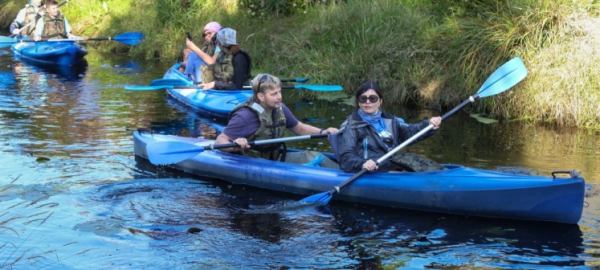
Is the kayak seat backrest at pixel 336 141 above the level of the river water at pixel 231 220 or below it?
above

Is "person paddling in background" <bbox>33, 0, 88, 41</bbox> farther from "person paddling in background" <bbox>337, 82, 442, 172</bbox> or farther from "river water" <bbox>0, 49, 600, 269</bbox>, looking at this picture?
"person paddling in background" <bbox>337, 82, 442, 172</bbox>

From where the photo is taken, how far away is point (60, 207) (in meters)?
6.02

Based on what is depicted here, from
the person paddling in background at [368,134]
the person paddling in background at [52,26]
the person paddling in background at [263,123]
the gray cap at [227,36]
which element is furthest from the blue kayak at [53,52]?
the person paddling in background at [368,134]

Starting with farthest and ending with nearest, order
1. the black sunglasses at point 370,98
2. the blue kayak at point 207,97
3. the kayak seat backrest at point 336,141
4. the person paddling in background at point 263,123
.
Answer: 1. the blue kayak at point 207,97
2. the person paddling in background at point 263,123
3. the kayak seat backrest at point 336,141
4. the black sunglasses at point 370,98

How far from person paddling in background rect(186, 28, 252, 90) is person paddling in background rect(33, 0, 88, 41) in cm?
672

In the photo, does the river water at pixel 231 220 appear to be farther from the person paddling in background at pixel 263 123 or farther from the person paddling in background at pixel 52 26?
the person paddling in background at pixel 52 26

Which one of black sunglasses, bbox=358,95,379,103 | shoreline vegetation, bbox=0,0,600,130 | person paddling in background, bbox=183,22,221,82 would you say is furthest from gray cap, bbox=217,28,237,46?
black sunglasses, bbox=358,95,379,103

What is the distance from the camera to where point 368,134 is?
5996 mm

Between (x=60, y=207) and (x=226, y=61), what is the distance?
410 centimetres

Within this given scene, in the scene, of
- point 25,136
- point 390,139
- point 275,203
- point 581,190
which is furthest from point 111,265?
point 25,136

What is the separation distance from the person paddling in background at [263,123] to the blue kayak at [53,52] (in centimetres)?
936

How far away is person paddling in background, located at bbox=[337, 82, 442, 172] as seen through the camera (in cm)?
588

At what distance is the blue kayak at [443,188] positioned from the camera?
213 inches

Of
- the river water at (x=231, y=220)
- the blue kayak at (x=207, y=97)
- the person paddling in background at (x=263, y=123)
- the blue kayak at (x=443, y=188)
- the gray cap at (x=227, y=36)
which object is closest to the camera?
the river water at (x=231, y=220)
